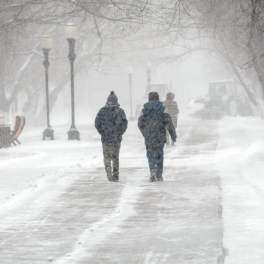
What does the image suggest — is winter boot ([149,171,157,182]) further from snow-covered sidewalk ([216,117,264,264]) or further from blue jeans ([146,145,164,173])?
snow-covered sidewalk ([216,117,264,264])

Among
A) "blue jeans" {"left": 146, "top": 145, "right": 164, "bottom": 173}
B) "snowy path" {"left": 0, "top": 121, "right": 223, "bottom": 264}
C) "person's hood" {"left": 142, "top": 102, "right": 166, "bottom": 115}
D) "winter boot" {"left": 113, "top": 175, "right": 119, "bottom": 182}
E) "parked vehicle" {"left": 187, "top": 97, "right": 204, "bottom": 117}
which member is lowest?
"snowy path" {"left": 0, "top": 121, "right": 223, "bottom": 264}

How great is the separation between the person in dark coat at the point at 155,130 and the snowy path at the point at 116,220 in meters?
0.33

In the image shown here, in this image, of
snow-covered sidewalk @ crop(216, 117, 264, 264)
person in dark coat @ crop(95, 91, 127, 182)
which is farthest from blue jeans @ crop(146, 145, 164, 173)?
snow-covered sidewalk @ crop(216, 117, 264, 264)

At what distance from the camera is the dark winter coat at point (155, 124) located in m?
11.0

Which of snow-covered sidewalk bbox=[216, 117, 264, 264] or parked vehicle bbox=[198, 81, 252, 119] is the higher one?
parked vehicle bbox=[198, 81, 252, 119]

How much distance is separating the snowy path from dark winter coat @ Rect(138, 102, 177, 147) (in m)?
0.73

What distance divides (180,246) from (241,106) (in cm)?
3718

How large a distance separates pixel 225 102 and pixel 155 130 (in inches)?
1224

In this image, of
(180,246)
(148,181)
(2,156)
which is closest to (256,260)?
(180,246)

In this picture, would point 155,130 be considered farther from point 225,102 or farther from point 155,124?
point 225,102

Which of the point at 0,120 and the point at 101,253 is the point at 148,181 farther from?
the point at 0,120

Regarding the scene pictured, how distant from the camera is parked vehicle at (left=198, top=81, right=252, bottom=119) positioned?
40938mm

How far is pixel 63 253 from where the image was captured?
230 inches

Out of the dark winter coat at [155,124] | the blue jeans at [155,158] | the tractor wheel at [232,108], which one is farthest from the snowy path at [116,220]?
the tractor wheel at [232,108]
